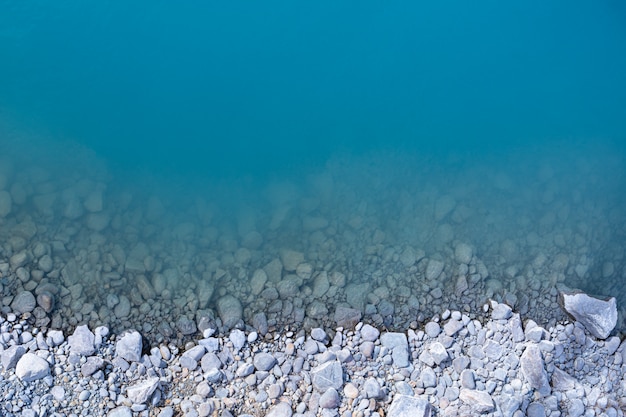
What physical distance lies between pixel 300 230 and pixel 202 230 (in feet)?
1.67

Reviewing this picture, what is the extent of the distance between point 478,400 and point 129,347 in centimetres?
161

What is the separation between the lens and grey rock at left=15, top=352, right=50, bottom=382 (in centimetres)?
212

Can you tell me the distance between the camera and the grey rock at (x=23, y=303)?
2.28 meters

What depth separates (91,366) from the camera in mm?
2199

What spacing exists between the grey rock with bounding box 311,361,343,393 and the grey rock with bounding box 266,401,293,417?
154mm

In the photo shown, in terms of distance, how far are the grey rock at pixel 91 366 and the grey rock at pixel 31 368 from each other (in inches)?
5.5

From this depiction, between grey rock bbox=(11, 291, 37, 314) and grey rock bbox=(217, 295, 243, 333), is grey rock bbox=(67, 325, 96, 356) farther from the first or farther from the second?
grey rock bbox=(217, 295, 243, 333)

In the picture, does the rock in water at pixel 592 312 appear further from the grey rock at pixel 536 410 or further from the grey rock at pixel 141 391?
the grey rock at pixel 141 391

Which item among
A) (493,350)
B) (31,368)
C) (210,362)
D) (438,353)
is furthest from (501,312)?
(31,368)

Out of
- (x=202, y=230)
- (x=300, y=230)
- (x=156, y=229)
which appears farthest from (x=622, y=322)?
(x=156, y=229)

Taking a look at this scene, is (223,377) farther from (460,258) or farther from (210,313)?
(460,258)

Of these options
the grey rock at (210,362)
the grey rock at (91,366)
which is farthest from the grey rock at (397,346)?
the grey rock at (91,366)

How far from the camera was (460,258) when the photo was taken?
2.68m

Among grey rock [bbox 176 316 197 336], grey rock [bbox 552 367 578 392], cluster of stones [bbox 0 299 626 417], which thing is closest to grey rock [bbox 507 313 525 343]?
cluster of stones [bbox 0 299 626 417]
